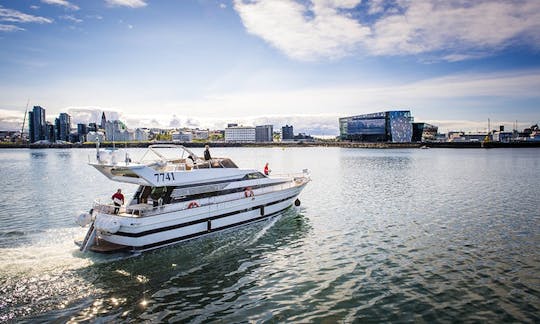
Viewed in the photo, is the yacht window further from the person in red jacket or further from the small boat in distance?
the person in red jacket

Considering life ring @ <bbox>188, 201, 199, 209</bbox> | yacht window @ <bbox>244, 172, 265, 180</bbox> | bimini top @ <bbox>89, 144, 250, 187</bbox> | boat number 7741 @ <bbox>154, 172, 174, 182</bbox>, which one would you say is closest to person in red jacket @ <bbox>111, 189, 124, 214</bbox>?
bimini top @ <bbox>89, 144, 250, 187</bbox>

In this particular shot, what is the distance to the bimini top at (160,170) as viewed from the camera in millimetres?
16734

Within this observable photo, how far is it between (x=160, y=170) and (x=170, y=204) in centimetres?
204

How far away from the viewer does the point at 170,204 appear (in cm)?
1722

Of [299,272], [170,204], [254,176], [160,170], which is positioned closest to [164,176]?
[160,170]

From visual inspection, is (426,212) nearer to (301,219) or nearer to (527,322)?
(301,219)

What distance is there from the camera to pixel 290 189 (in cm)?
2481

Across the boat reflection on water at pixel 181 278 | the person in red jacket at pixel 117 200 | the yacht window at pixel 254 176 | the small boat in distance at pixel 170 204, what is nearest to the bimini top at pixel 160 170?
the small boat in distance at pixel 170 204

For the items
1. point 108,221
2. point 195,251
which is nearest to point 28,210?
point 108,221

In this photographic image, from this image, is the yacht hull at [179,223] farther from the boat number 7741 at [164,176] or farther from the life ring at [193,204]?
the boat number 7741 at [164,176]

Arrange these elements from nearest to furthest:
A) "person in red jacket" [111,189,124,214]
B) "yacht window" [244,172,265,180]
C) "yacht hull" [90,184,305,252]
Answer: "yacht hull" [90,184,305,252] → "person in red jacket" [111,189,124,214] → "yacht window" [244,172,265,180]

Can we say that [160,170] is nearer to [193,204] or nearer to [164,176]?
[164,176]

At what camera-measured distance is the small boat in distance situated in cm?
1565

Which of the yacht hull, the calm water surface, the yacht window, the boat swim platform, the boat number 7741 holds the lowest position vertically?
the calm water surface
